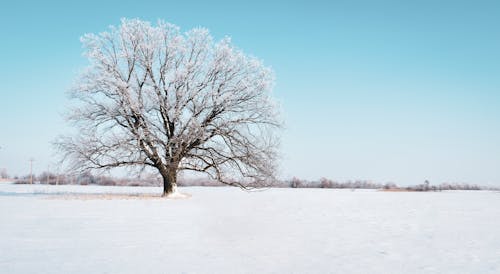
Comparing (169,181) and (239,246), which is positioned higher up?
(169,181)

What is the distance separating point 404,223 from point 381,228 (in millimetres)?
1561

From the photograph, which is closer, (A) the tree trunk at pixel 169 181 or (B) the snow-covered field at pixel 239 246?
(B) the snow-covered field at pixel 239 246

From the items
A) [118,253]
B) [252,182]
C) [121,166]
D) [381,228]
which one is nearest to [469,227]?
[381,228]

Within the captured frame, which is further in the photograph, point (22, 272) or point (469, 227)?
point (469, 227)

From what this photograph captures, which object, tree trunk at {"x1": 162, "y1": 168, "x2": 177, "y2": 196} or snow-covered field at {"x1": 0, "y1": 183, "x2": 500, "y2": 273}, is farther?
tree trunk at {"x1": 162, "y1": 168, "x2": 177, "y2": 196}

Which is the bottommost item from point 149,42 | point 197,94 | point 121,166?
point 121,166

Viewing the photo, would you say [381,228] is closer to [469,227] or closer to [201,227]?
[469,227]

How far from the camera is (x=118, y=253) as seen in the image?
6109mm

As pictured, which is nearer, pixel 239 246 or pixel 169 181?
pixel 239 246

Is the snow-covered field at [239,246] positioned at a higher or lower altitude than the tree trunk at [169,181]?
lower

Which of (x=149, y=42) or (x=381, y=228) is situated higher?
(x=149, y=42)

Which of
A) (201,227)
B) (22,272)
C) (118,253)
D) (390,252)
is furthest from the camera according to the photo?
(201,227)

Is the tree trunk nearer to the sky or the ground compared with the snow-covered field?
nearer to the sky

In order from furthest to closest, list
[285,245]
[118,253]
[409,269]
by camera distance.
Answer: [285,245], [118,253], [409,269]
